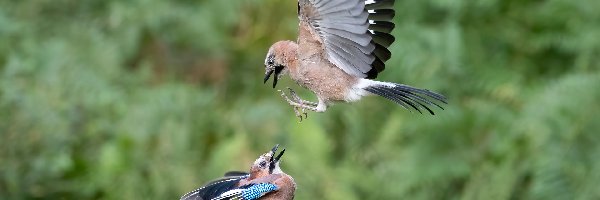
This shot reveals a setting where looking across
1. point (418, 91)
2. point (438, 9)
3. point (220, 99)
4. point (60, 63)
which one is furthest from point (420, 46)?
point (418, 91)

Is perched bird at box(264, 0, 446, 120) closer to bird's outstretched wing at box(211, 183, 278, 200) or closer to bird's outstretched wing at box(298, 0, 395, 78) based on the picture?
bird's outstretched wing at box(298, 0, 395, 78)

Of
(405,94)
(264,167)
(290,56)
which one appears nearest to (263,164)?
(264,167)

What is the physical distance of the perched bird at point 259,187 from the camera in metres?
3.88

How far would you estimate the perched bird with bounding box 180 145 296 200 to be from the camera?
3.88 m

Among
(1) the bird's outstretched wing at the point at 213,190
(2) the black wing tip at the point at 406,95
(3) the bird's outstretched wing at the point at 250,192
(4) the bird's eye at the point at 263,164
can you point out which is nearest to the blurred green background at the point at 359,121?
(1) the bird's outstretched wing at the point at 213,190

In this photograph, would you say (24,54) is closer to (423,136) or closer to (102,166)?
(102,166)

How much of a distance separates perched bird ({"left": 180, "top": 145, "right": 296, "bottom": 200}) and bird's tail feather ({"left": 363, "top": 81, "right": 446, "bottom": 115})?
36 centimetres

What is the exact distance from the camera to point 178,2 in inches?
398

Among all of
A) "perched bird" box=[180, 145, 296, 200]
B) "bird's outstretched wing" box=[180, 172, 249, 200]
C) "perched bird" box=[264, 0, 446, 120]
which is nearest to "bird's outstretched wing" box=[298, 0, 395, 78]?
"perched bird" box=[264, 0, 446, 120]

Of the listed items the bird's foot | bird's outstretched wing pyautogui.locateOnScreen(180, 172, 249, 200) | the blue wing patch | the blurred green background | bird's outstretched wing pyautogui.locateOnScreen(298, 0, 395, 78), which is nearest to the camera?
bird's outstretched wing pyautogui.locateOnScreen(298, 0, 395, 78)

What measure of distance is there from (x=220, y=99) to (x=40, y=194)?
229 centimetres

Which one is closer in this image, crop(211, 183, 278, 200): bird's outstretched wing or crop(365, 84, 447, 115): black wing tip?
crop(365, 84, 447, 115): black wing tip

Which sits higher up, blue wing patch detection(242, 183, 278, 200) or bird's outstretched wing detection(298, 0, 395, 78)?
bird's outstretched wing detection(298, 0, 395, 78)

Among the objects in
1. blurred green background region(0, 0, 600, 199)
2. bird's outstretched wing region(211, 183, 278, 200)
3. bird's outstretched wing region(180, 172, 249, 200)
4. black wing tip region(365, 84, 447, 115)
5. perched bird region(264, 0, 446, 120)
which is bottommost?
bird's outstretched wing region(211, 183, 278, 200)
